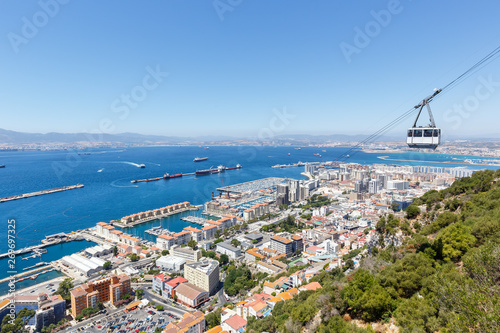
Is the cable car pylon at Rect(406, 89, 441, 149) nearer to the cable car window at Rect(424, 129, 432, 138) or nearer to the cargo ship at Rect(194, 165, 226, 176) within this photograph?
the cable car window at Rect(424, 129, 432, 138)

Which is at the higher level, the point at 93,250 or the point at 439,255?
the point at 439,255

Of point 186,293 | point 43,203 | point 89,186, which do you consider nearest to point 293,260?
point 186,293

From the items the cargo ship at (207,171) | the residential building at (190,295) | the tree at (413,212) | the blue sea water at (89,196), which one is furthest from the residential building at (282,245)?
the cargo ship at (207,171)

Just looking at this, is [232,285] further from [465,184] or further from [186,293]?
[465,184]

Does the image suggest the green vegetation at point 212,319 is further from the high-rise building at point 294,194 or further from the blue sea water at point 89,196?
the high-rise building at point 294,194

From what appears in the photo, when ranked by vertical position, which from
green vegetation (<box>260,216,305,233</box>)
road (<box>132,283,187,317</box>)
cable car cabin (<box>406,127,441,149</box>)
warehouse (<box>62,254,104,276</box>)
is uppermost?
cable car cabin (<box>406,127,441,149</box>)

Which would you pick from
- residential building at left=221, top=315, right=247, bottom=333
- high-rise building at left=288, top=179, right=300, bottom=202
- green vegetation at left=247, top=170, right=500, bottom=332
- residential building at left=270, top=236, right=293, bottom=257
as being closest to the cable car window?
green vegetation at left=247, top=170, right=500, bottom=332

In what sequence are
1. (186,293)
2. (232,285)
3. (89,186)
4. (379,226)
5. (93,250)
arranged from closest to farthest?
(379,226) < (186,293) < (232,285) < (93,250) < (89,186)
